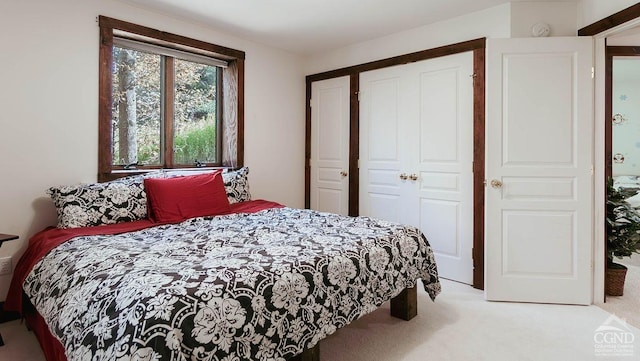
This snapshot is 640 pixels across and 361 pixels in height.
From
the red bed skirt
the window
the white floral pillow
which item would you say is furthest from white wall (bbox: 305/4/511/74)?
the red bed skirt

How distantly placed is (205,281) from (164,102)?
2447 mm

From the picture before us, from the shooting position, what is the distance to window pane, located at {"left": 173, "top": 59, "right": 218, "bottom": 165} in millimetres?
3424

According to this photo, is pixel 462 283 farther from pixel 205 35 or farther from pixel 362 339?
pixel 205 35

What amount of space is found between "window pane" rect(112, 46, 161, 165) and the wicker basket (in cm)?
391

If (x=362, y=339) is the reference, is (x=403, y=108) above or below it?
above

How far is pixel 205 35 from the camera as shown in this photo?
3414mm

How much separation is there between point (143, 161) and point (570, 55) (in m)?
3.53

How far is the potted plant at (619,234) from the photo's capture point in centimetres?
284

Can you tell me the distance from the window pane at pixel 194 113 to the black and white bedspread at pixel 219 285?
1293mm

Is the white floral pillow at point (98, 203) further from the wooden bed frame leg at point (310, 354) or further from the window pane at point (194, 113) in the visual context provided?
the wooden bed frame leg at point (310, 354)

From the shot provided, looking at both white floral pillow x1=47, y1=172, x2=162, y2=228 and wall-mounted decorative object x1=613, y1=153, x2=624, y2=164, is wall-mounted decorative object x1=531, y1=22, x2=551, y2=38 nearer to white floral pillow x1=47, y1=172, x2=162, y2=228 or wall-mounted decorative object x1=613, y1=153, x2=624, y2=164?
white floral pillow x1=47, y1=172, x2=162, y2=228

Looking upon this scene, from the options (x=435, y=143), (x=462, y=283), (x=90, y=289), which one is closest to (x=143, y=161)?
(x=90, y=289)

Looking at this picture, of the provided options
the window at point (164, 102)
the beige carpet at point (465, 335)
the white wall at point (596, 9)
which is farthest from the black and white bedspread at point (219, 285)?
the white wall at point (596, 9)

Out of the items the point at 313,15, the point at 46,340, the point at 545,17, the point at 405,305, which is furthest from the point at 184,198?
the point at 545,17
